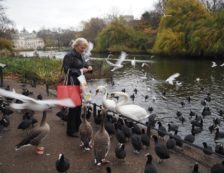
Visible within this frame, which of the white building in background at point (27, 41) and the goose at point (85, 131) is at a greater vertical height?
the goose at point (85, 131)

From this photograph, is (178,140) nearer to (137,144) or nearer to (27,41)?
(137,144)

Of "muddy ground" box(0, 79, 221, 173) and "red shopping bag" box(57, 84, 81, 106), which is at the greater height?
"red shopping bag" box(57, 84, 81, 106)

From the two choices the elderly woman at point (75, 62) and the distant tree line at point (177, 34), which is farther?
the distant tree line at point (177, 34)

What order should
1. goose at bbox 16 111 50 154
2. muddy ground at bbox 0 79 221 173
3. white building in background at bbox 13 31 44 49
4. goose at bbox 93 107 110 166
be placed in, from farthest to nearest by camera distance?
white building in background at bbox 13 31 44 49 → goose at bbox 16 111 50 154 → muddy ground at bbox 0 79 221 173 → goose at bbox 93 107 110 166

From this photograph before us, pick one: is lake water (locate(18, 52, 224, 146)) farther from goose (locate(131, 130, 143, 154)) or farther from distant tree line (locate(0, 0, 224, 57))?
distant tree line (locate(0, 0, 224, 57))

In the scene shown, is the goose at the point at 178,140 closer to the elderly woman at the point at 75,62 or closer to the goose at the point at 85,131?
the goose at the point at 85,131

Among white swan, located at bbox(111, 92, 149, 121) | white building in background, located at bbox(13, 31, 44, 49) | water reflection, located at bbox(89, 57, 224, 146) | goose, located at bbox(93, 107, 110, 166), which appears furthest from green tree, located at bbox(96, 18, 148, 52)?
white building in background, located at bbox(13, 31, 44, 49)

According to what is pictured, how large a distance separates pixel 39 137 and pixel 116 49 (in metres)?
55.2

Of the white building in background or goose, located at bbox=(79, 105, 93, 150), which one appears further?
the white building in background

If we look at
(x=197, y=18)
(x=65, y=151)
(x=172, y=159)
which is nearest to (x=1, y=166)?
(x=65, y=151)

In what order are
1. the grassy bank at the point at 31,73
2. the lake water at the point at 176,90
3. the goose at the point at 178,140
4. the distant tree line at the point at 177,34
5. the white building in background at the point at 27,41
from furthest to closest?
the white building in background at the point at 27,41 < the distant tree line at the point at 177,34 < the grassy bank at the point at 31,73 < the lake water at the point at 176,90 < the goose at the point at 178,140

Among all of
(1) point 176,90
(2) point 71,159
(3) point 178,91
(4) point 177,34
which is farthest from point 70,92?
(4) point 177,34

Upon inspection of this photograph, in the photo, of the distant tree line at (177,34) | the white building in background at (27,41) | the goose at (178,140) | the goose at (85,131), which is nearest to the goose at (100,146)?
the goose at (85,131)

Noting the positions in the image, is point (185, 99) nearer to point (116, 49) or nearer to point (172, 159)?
point (172, 159)
